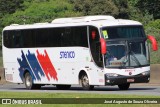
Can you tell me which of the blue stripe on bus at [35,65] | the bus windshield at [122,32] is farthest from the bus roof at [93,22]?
the blue stripe on bus at [35,65]

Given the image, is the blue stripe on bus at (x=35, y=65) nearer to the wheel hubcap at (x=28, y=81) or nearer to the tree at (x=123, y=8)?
the wheel hubcap at (x=28, y=81)

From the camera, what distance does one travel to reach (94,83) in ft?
113

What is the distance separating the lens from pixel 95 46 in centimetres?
3419

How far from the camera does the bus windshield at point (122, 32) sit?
33.9 m

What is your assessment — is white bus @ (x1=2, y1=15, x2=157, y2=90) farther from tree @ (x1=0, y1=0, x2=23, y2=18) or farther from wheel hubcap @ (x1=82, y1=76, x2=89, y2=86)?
tree @ (x1=0, y1=0, x2=23, y2=18)

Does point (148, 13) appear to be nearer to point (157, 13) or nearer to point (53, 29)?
point (157, 13)

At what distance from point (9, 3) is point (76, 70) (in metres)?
47.9

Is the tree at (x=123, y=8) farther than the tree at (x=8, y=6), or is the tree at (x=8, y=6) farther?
the tree at (x=8, y=6)

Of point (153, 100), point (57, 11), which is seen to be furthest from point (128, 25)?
point (57, 11)

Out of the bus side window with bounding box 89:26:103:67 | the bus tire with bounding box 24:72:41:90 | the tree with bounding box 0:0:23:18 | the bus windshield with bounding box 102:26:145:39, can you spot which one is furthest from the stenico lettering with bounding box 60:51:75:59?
the tree with bounding box 0:0:23:18

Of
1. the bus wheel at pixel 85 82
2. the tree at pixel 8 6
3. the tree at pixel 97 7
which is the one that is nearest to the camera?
the bus wheel at pixel 85 82

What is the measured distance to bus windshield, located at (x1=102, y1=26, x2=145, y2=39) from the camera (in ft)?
111

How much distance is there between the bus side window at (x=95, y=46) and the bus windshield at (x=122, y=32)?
42cm

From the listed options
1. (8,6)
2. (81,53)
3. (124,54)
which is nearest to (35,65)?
(81,53)
